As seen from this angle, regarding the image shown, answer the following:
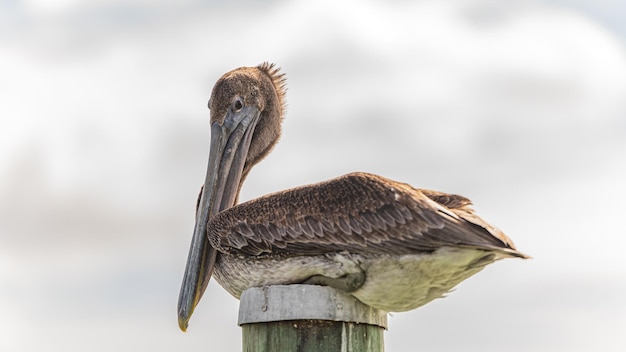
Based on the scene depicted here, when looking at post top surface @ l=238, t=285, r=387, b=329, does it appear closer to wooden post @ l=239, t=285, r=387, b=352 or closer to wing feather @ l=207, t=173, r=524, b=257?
wooden post @ l=239, t=285, r=387, b=352

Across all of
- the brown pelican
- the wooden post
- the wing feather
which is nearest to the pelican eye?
the brown pelican

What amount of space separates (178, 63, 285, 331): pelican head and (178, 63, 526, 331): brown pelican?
2 cm

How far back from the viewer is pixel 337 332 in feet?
14.0

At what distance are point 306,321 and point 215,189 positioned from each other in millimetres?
1734

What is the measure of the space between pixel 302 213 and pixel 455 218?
0.86m

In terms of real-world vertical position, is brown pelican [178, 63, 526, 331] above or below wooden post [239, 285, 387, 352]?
above

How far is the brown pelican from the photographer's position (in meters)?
4.60

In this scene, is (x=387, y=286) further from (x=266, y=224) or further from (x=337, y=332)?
(x=266, y=224)

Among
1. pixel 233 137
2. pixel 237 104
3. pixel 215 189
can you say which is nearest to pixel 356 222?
pixel 215 189

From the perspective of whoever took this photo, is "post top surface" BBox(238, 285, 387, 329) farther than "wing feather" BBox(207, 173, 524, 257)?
No

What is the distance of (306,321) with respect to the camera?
4.26 meters

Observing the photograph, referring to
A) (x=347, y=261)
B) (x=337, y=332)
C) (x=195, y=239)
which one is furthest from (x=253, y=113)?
(x=337, y=332)

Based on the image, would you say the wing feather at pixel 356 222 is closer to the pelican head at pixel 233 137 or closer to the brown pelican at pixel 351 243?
the brown pelican at pixel 351 243

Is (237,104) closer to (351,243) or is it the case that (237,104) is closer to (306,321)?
(351,243)
